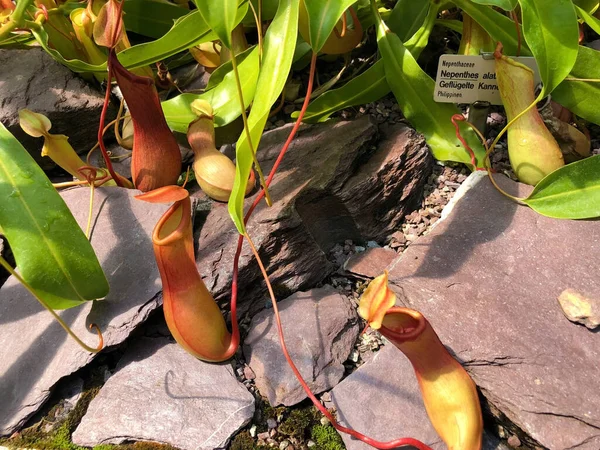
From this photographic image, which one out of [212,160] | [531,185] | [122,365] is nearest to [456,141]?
[531,185]

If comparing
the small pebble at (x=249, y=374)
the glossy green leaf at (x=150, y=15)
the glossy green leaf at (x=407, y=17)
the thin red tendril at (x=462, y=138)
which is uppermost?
the glossy green leaf at (x=150, y=15)

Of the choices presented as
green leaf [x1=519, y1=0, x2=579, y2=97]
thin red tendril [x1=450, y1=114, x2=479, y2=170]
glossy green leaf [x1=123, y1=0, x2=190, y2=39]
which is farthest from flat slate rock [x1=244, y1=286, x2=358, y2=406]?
glossy green leaf [x1=123, y1=0, x2=190, y2=39]

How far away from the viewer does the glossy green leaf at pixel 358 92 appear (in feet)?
3.97

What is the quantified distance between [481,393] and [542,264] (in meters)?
0.28

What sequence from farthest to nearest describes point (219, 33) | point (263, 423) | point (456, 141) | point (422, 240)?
point (456, 141)
point (422, 240)
point (263, 423)
point (219, 33)

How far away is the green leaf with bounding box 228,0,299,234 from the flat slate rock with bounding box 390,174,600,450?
36 cm

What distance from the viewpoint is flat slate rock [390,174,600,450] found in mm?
820

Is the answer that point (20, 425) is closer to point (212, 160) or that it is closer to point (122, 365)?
point (122, 365)

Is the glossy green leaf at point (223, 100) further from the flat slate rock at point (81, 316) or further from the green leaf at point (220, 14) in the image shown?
the green leaf at point (220, 14)

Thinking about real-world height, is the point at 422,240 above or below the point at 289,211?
below

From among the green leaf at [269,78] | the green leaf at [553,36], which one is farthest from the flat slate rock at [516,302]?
the green leaf at [269,78]

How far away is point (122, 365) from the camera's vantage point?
39.5 inches

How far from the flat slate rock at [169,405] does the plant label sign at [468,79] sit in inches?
30.6

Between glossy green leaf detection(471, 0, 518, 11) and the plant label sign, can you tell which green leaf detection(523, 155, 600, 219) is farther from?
glossy green leaf detection(471, 0, 518, 11)
